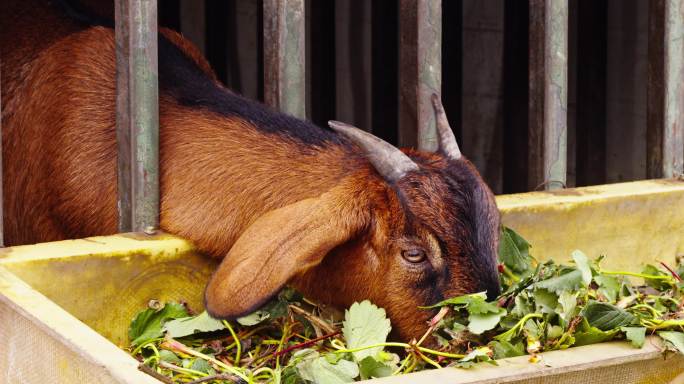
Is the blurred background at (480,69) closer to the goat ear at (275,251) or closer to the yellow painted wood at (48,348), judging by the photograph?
the goat ear at (275,251)

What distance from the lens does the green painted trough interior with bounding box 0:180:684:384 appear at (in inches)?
154

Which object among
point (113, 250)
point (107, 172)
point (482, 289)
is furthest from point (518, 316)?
point (107, 172)

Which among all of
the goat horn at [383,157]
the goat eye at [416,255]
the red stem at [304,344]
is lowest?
the red stem at [304,344]

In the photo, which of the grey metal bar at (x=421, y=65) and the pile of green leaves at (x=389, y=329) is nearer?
the pile of green leaves at (x=389, y=329)

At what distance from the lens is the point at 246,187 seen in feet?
17.0

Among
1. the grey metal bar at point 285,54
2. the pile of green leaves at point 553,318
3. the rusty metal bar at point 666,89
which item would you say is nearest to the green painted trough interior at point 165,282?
the pile of green leaves at point 553,318

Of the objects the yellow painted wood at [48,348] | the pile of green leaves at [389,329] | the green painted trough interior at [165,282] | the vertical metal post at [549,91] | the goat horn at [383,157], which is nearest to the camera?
the yellow painted wood at [48,348]

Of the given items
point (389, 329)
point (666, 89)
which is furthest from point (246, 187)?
point (666, 89)

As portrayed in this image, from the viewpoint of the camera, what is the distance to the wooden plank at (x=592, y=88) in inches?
361

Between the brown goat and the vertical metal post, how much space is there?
87cm

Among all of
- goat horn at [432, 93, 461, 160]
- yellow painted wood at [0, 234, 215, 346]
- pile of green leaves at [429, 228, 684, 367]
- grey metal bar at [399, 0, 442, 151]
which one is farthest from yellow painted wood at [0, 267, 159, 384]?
grey metal bar at [399, 0, 442, 151]

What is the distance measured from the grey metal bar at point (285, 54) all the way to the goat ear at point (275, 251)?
929 mm

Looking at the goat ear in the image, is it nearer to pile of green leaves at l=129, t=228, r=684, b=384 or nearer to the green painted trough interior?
pile of green leaves at l=129, t=228, r=684, b=384

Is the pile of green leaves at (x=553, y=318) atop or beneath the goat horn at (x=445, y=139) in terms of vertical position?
beneath
